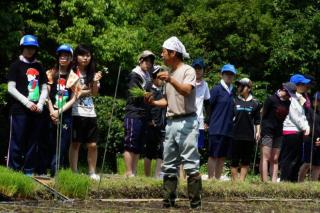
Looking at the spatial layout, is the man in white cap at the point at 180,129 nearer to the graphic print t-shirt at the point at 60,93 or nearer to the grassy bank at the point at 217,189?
the grassy bank at the point at 217,189

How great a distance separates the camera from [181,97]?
855cm

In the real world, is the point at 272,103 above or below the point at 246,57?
below

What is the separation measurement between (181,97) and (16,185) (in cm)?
198

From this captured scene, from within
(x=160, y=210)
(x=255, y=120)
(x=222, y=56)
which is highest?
(x=222, y=56)

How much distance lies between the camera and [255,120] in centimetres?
1285

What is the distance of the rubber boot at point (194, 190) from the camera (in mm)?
8438

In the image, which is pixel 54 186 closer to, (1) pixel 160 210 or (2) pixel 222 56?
(1) pixel 160 210

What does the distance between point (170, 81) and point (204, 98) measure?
4.07m

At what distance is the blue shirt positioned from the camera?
1196 centimetres

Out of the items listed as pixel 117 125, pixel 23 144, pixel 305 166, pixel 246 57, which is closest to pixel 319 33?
pixel 246 57

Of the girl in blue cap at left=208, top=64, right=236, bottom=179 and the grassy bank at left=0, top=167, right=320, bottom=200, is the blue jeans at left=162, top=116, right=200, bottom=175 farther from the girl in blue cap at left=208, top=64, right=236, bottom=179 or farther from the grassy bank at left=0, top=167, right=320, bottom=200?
the girl in blue cap at left=208, top=64, right=236, bottom=179

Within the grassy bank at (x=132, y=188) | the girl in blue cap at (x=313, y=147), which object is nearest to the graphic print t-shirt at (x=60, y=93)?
the grassy bank at (x=132, y=188)

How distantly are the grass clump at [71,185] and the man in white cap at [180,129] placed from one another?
3.03 ft

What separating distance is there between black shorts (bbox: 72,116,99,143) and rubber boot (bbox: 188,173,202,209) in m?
2.49
